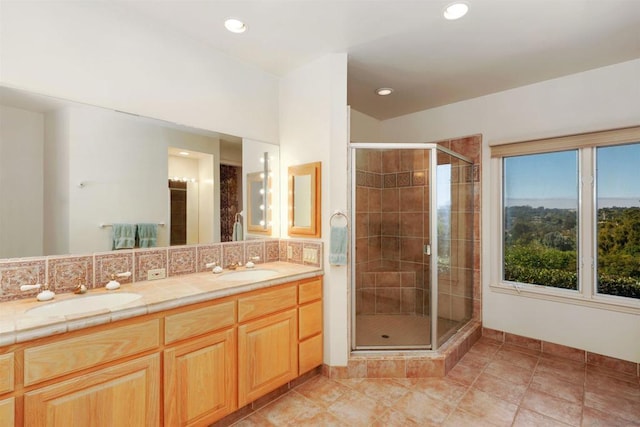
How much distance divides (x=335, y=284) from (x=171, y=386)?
130 cm

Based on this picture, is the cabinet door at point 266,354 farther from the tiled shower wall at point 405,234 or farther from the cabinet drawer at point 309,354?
the tiled shower wall at point 405,234

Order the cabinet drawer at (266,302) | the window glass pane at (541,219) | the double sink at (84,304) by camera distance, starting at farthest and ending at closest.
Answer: the window glass pane at (541,219), the cabinet drawer at (266,302), the double sink at (84,304)

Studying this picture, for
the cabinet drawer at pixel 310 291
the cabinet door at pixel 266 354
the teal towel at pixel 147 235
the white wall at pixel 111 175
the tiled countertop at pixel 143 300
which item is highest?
the white wall at pixel 111 175

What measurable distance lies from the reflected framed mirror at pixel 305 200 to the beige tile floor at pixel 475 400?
123 cm

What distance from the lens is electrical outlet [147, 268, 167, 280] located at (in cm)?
199

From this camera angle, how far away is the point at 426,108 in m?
3.61

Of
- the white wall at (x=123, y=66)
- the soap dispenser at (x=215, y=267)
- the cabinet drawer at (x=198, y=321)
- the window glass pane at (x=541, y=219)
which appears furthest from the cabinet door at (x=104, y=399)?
the window glass pane at (x=541, y=219)

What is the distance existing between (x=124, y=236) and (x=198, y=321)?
0.78 meters

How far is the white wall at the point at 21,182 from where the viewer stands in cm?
156

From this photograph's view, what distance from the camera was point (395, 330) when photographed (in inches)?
120

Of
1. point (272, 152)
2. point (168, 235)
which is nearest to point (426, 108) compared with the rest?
point (272, 152)

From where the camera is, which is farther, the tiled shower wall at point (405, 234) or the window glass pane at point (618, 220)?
the tiled shower wall at point (405, 234)

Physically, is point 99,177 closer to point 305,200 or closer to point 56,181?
point 56,181

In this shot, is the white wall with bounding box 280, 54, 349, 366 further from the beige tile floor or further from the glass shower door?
the glass shower door
